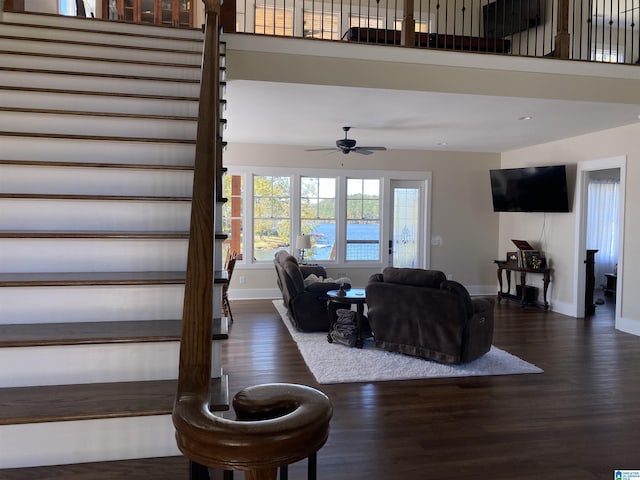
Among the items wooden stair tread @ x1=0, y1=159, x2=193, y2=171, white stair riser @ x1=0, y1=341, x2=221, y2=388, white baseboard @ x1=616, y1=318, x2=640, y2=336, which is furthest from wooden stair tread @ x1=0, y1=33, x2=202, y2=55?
white baseboard @ x1=616, y1=318, x2=640, y2=336

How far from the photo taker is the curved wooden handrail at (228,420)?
66cm

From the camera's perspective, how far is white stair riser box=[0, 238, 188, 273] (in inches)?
82.4

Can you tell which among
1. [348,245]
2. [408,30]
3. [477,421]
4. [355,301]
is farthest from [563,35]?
[348,245]

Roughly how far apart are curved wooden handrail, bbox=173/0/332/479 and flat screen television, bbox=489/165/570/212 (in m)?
7.12

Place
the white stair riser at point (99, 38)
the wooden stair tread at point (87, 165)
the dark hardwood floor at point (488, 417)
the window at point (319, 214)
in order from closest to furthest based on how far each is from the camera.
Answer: the wooden stair tread at point (87, 165), the dark hardwood floor at point (488, 417), the white stair riser at point (99, 38), the window at point (319, 214)

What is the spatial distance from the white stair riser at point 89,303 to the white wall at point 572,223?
6206mm

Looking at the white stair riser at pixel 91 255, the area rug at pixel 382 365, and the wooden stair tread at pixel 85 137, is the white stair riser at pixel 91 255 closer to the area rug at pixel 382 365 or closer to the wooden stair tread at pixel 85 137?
the wooden stair tread at pixel 85 137

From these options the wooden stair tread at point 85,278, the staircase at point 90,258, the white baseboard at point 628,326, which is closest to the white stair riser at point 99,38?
the staircase at point 90,258

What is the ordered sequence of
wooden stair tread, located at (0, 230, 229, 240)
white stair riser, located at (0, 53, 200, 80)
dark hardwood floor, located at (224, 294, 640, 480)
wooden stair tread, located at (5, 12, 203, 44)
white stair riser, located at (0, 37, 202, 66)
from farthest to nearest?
1. wooden stair tread, located at (5, 12, 203, 44)
2. white stair riser, located at (0, 37, 202, 66)
3. white stair riser, located at (0, 53, 200, 80)
4. dark hardwood floor, located at (224, 294, 640, 480)
5. wooden stair tread, located at (0, 230, 229, 240)

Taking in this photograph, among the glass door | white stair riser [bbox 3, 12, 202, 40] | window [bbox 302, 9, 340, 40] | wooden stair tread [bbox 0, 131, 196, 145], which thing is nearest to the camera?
wooden stair tread [bbox 0, 131, 196, 145]

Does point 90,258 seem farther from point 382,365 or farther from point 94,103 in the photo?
point 382,365

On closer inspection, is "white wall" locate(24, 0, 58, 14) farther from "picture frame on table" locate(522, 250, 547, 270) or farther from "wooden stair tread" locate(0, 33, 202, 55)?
"picture frame on table" locate(522, 250, 547, 270)

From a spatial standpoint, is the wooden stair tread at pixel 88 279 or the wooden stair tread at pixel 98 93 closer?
the wooden stair tread at pixel 88 279

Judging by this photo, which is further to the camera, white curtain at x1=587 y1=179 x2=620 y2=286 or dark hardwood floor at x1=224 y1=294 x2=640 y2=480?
white curtain at x1=587 y1=179 x2=620 y2=286
